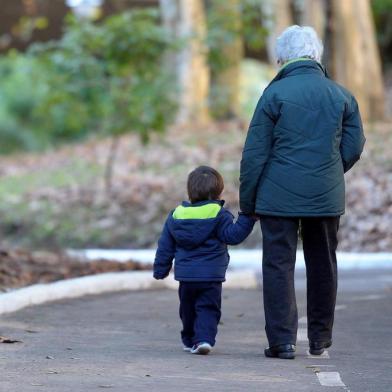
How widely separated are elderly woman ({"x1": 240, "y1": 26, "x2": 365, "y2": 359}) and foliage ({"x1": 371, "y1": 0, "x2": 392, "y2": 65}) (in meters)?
31.5

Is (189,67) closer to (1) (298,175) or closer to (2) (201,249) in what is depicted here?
(2) (201,249)

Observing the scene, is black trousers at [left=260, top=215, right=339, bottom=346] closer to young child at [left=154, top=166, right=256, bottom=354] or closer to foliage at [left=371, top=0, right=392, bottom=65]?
young child at [left=154, top=166, right=256, bottom=354]

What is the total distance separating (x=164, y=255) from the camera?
7.61 meters

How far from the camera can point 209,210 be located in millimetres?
7496

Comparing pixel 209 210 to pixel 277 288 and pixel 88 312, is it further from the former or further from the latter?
pixel 88 312

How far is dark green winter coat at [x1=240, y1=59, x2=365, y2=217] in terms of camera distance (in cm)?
716

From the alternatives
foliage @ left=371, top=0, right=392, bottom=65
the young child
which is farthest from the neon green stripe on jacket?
foliage @ left=371, top=0, right=392, bottom=65

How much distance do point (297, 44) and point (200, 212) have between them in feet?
3.85

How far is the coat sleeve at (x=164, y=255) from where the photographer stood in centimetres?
761

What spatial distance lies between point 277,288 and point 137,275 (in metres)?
4.99

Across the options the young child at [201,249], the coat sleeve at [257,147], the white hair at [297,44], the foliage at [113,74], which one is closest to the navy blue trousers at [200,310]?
the young child at [201,249]

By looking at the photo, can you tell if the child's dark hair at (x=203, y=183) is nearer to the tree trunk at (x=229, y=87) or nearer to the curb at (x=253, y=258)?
the curb at (x=253, y=258)

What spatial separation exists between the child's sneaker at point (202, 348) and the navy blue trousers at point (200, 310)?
32mm

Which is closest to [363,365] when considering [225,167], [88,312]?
[88,312]
